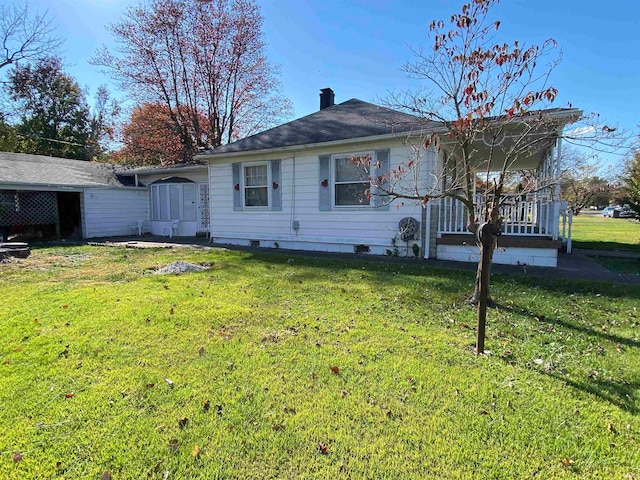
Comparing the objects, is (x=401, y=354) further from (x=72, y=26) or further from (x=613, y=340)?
(x=72, y=26)

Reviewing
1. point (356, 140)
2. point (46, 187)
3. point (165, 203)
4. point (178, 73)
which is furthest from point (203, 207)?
point (178, 73)

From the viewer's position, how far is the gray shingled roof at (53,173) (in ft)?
42.1

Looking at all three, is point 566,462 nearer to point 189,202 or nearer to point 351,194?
point 351,194

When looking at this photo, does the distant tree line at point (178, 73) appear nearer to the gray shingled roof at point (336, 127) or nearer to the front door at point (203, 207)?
the front door at point (203, 207)

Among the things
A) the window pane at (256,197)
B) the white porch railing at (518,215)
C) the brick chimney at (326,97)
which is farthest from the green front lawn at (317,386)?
the brick chimney at (326,97)

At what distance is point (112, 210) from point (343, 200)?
11219 millimetres

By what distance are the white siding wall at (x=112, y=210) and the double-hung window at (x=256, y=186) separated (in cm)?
773

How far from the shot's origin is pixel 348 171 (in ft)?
30.2

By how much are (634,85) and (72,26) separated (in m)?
22.5

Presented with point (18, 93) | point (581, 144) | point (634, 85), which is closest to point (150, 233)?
point (581, 144)

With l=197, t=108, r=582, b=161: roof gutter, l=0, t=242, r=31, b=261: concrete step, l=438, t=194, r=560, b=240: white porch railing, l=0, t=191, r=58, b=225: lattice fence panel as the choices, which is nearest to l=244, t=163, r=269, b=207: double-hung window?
l=197, t=108, r=582, b=161: roof gutter

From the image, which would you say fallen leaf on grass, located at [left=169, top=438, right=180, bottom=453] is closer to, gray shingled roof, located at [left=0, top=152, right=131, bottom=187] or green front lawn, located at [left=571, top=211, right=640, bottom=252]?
green front lawn, located at [left=571, top=211, right=640, bottom=252]

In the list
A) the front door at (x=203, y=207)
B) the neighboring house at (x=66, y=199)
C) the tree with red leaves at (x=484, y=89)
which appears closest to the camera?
the tree with red leaves at (x=484, y=89)

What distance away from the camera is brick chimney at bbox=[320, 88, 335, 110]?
13.0 meters
